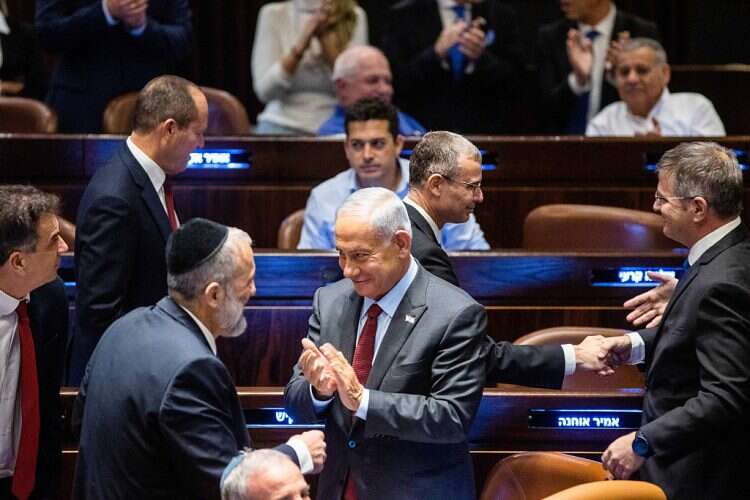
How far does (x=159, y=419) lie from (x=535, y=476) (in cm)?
103

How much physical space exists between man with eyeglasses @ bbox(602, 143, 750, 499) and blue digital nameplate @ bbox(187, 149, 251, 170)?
228cm

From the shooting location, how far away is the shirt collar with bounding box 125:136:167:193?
11.2 ft

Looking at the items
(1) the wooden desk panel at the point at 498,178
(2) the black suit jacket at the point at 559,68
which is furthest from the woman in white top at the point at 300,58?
(2) the black suit jacket at the point at 559,68

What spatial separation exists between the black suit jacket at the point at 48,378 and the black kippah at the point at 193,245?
1.95 feet

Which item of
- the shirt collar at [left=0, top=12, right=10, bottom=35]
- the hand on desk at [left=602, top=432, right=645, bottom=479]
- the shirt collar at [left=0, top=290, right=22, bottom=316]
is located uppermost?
the shirt collar at [left=0, top=12, right=10, bottom=35]

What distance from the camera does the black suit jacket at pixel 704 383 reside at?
278 cm

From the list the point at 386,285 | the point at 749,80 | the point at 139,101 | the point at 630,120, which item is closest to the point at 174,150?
the point at 139,101

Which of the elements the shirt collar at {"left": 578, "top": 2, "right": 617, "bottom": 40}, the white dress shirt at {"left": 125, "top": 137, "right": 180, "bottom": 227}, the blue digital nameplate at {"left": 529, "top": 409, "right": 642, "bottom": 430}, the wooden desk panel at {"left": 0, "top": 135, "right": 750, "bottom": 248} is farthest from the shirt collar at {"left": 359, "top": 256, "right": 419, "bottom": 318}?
the shirt collar at {"left": 578, "top": 2, "right": 617, "bottom": 40}

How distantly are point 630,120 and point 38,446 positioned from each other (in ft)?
11.2

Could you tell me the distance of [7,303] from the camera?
9.39 feet

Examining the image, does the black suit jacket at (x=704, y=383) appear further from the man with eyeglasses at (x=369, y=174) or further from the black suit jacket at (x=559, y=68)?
the black suit jacket at (x=559, y=68)

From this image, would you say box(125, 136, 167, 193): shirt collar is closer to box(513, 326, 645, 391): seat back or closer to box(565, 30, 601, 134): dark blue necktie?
box(513, 326, 645, 391): seat back

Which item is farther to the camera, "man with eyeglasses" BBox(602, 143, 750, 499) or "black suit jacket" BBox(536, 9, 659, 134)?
"black suit jacket" BBox(536, 9, 659, 134)

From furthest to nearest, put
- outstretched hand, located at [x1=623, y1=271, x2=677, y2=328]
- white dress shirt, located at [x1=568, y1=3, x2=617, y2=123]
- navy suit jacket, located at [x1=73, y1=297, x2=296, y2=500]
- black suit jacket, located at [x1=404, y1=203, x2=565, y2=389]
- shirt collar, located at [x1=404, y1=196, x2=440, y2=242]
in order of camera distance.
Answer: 1. white dress shirt, located at [x1=568, y1=3, x2=617, y2=123]
2. outstretched hand, located at [x1=623, y1=271, x2=677, y2=328]
3. shirt collar, located at [x1=404, y1=196, x2=440, y2=242]
4. black suit jacket, located at [x1=404, y1=203, x2=565, y2=389]
5. navy suit jacket, located at [x1=73, y1=297, x2=296, y2=500]
